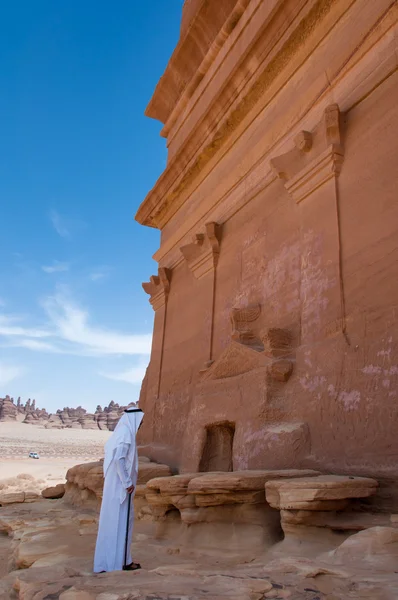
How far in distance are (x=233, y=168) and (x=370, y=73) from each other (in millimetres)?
3269

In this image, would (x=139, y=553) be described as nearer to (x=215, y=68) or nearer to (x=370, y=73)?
(x=370, y=73)

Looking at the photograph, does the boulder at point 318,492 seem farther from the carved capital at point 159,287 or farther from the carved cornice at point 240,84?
the carved capital at point 159,287

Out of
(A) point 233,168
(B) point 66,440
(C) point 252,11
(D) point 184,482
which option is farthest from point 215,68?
(B) point 66,440

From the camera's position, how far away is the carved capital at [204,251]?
850cm

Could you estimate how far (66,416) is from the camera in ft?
287

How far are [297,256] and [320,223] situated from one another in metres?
0.59

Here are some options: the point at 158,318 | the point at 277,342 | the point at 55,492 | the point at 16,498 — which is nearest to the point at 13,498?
the point at 16,498

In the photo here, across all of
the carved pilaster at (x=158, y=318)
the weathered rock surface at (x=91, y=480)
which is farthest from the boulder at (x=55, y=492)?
the carved pilaster at (x=158, y=318)

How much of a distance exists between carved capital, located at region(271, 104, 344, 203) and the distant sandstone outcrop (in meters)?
77.5

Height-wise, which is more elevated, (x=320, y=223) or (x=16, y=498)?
(x=320, y=223)

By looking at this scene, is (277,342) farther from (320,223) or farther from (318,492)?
(318,492)

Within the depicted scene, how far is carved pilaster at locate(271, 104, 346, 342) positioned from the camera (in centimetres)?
538

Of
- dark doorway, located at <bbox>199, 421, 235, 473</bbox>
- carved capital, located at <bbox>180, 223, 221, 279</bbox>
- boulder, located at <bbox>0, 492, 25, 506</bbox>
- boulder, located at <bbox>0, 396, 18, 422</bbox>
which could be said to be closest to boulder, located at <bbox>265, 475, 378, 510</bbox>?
dark doorway, located at <bbox>199, 421, 235, 473</bbox>

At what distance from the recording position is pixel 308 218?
6.04 m
